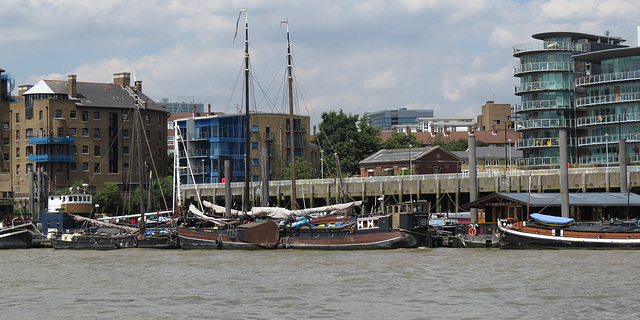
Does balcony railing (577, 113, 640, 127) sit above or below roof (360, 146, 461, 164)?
above

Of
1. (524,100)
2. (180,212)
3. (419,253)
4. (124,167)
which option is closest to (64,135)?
(124,167)

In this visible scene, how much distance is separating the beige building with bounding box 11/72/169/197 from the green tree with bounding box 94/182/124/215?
3.00 meters

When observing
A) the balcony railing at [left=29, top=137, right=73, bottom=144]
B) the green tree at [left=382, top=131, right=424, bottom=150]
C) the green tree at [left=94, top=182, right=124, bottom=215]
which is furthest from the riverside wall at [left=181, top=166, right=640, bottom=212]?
the green tree at [left=382, top=131, right=424, bottom=150]

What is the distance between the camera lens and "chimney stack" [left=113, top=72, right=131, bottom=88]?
458 ft

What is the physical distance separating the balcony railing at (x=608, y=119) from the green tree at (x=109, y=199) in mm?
58163

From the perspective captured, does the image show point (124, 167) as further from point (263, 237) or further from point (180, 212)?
point (263, 237)

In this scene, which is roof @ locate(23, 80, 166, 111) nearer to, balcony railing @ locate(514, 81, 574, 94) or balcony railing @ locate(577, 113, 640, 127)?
balcony railing @ locate(514, 81, 574, 94)

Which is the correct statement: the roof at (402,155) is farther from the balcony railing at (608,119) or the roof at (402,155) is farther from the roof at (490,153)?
the roof at (490,153)

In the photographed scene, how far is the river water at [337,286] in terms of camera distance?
114ft

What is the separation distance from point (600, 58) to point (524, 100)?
10670mm

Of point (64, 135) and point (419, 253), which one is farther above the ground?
point (64, 135)

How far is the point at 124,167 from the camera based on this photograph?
430 feet

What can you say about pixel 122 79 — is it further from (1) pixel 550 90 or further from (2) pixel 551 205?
(2) pixel 551 205

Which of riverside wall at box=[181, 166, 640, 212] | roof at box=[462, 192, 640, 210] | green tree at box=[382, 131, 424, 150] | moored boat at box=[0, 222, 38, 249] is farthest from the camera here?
green tree at box=[382, 131, 424, 150]
